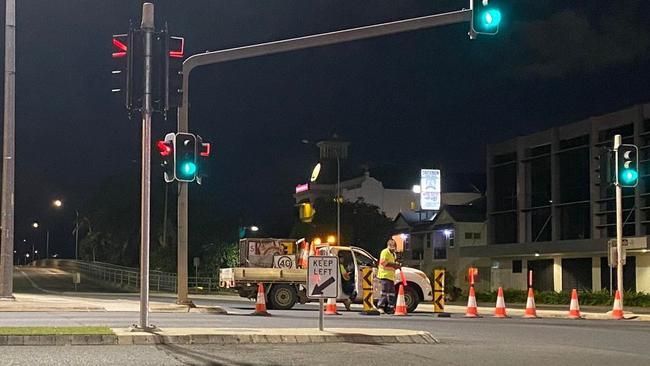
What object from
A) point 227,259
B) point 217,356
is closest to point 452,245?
point 227,259

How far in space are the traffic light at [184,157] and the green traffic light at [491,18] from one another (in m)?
5.54

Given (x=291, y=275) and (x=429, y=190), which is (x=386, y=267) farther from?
(x=429, y=190)

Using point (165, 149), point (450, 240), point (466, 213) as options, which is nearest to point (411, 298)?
point (165, 149)

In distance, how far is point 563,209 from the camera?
201 feet

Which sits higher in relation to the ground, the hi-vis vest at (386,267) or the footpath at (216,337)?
the hi-vis vest at (386,267)

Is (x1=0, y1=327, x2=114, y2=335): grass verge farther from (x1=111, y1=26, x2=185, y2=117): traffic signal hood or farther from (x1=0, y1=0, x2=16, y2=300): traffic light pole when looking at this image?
(x1=0, y1=0, x2=16, y2=300): traffic light pole

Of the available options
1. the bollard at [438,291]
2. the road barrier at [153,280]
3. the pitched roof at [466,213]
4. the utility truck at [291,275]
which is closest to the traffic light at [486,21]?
the bollard at [438,291]

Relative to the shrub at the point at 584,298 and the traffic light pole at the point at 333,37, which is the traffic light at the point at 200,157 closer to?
the traffic light pole at the point at 333,37

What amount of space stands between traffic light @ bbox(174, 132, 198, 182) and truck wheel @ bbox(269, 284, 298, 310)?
10298mm

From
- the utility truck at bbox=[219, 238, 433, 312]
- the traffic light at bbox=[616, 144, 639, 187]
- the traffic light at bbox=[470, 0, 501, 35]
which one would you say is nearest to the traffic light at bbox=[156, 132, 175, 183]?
the traffic light at bbox=[470, 0, 501, 35]

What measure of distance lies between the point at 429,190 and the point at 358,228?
1648 centimetres

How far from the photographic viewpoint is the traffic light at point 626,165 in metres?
25.6

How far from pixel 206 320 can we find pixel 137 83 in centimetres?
558

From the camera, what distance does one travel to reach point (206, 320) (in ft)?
59.6
